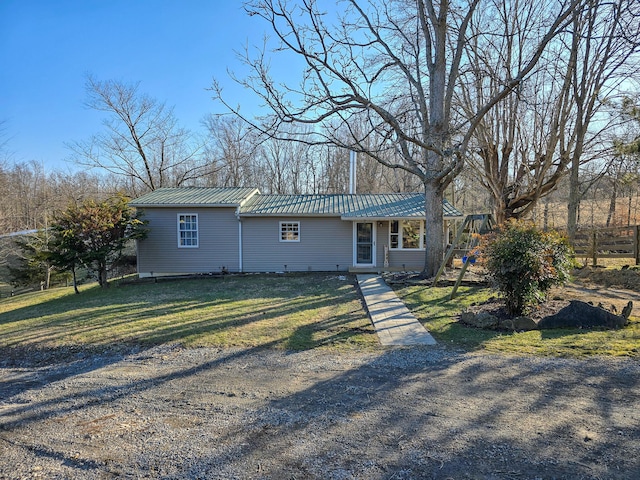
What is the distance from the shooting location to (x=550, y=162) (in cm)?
1395

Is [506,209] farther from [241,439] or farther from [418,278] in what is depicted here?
A: [241,439]

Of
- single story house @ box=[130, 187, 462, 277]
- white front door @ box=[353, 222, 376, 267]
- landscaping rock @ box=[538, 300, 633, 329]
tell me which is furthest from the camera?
white front door @ box=[353, 222, 376, 267]

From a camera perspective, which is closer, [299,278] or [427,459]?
[427,459]

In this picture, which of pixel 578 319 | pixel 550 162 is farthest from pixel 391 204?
pixel 578 319

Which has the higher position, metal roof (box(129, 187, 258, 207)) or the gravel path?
metal roof (box(129, 187, 258, 207))

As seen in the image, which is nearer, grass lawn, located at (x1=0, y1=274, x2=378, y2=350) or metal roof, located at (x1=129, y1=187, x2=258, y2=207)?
grass lawn, located at (x1=0, y1=274, x2=378, y2=350)

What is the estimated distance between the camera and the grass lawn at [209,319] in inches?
236

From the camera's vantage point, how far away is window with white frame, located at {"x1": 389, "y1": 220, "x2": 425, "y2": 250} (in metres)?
14.8

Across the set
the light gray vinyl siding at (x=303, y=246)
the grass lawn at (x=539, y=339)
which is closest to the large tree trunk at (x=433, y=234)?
the light gray vinyl siding at (x=303, y=246)

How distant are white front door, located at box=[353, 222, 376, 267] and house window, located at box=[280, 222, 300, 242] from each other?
235 centimetres

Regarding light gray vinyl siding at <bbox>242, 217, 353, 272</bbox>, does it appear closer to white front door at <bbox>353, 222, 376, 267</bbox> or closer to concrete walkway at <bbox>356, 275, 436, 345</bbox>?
white front door at <bbox>353, 222, 376, 267</bbox>

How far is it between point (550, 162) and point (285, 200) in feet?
35.4

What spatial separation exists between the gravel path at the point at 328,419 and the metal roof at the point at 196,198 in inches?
399

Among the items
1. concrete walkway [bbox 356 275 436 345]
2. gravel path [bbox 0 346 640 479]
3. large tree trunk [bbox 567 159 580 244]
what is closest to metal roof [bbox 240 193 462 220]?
large tree trunk [bbox 567 159 580 244]
